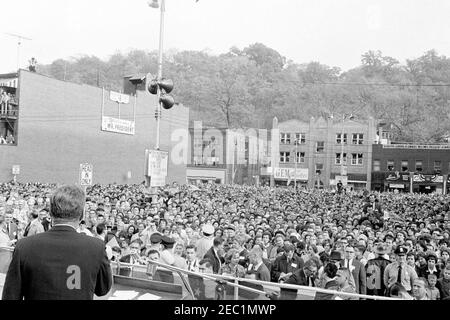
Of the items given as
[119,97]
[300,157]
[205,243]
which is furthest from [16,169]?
[300,157]

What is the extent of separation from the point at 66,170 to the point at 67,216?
42933 millimetres

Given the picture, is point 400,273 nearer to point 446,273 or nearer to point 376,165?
point 446,273

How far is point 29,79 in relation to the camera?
39812 millimetres

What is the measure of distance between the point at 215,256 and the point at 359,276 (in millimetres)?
2395

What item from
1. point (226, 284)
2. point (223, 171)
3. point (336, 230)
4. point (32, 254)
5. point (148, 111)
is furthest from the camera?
point (223, 171)

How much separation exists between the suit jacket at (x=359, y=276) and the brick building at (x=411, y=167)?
57.4 m

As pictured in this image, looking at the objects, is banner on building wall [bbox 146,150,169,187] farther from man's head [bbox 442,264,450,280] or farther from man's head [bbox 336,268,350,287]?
man's head [bbox 442,264,450,280]

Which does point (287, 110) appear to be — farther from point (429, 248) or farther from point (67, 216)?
point (67, 216)

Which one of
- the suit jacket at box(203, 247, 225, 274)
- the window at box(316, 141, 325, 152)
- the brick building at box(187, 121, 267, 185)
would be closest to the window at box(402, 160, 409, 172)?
the window at box(316, 141, 325, 152)

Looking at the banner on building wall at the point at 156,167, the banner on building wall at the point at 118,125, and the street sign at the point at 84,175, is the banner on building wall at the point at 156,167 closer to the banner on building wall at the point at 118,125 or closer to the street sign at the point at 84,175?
the street sign at the point at 84,175

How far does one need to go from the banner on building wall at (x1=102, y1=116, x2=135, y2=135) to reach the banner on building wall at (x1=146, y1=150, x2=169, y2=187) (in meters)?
33.2

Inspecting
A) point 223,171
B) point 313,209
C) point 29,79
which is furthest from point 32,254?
point 223,171

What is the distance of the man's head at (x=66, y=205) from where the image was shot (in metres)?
3.17

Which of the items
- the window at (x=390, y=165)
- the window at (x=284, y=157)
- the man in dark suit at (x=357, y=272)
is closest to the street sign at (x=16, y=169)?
the man in dark suit at (x=357, y=272)
